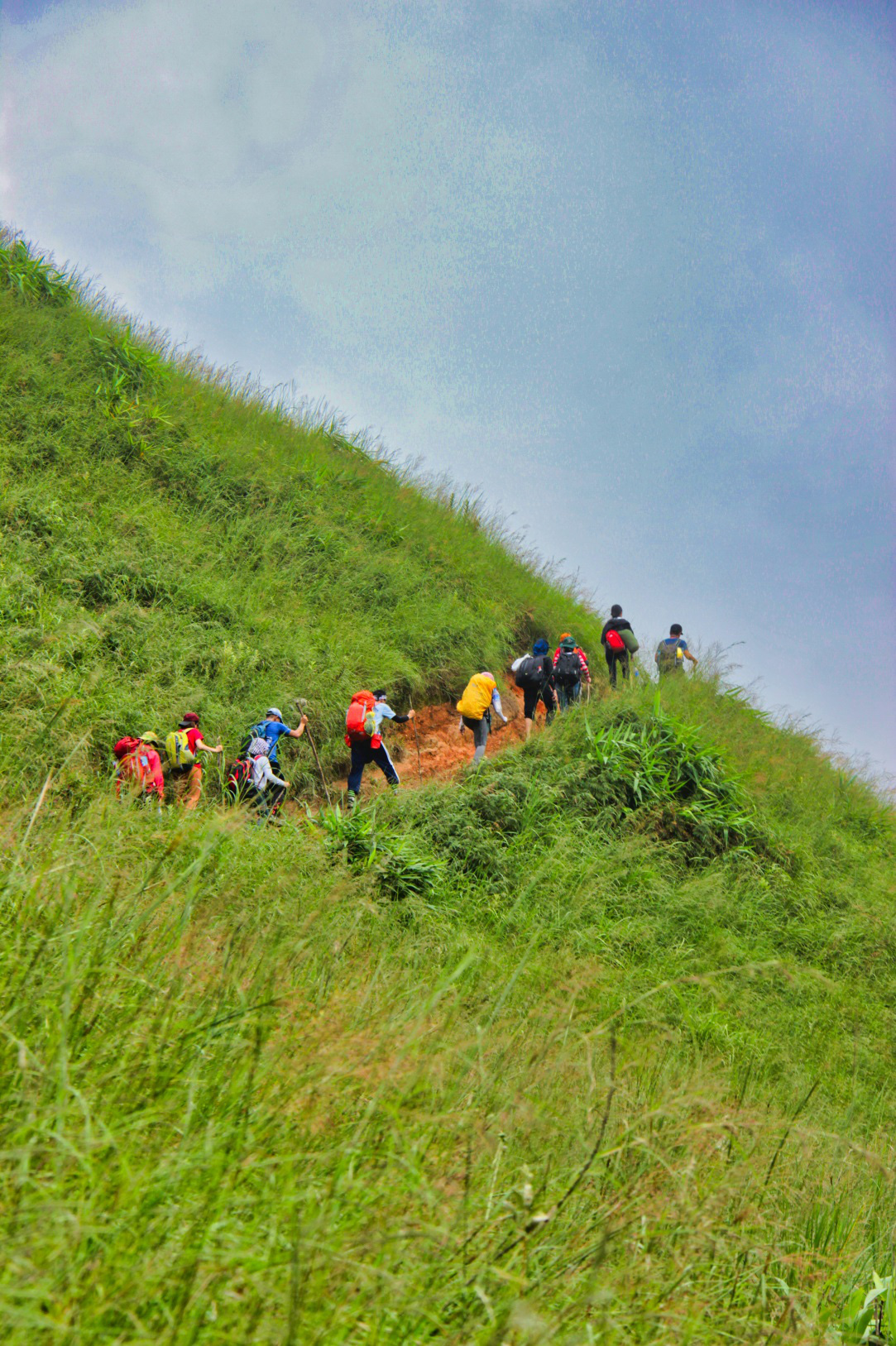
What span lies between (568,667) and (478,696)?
2332 mm

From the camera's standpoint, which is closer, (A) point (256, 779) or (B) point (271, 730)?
(A) point (256, 779)

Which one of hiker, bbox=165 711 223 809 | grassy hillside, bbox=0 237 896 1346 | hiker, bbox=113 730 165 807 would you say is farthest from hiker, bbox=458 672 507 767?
hiker, bbox=113 730 165 807

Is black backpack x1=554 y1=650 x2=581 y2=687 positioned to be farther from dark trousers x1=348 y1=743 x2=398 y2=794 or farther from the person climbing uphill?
the person climbing uphill

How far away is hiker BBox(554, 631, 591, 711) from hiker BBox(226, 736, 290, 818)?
18.8ft

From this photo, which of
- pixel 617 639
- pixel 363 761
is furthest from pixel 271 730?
pixel 617 639

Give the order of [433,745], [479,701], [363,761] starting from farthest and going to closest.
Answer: [433,745]
[479,701]
[363,761]

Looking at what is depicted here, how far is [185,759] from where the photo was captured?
816 cm

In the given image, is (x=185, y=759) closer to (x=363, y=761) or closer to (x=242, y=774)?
(x=242, y=774)

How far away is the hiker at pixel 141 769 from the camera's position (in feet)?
19.3

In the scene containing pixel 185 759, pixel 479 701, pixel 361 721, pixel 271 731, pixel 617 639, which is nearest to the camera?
pixel 185 759

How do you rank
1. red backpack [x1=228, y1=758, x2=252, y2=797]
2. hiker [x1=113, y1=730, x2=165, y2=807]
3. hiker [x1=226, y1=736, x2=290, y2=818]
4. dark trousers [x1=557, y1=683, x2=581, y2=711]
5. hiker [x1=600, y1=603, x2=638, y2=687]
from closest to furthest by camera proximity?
1. hiker [x1=113, y1=730, x2=165, y2=807]
2. hiker [x1=226, y1=736, x2=290, y2=818]
3. red backpack [x1=228, y1=758, x2=252, y2=797]
4. dark trousers [x1=557, y1=683, x2=581, y2=711]
5. hiker [x1=600, y1=603, x2=638, y2=687]

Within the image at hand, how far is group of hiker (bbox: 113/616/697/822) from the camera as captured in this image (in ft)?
23.7

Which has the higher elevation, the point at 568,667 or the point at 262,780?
the point at 568,667

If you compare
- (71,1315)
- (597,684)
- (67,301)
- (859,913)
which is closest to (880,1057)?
(859,913)
